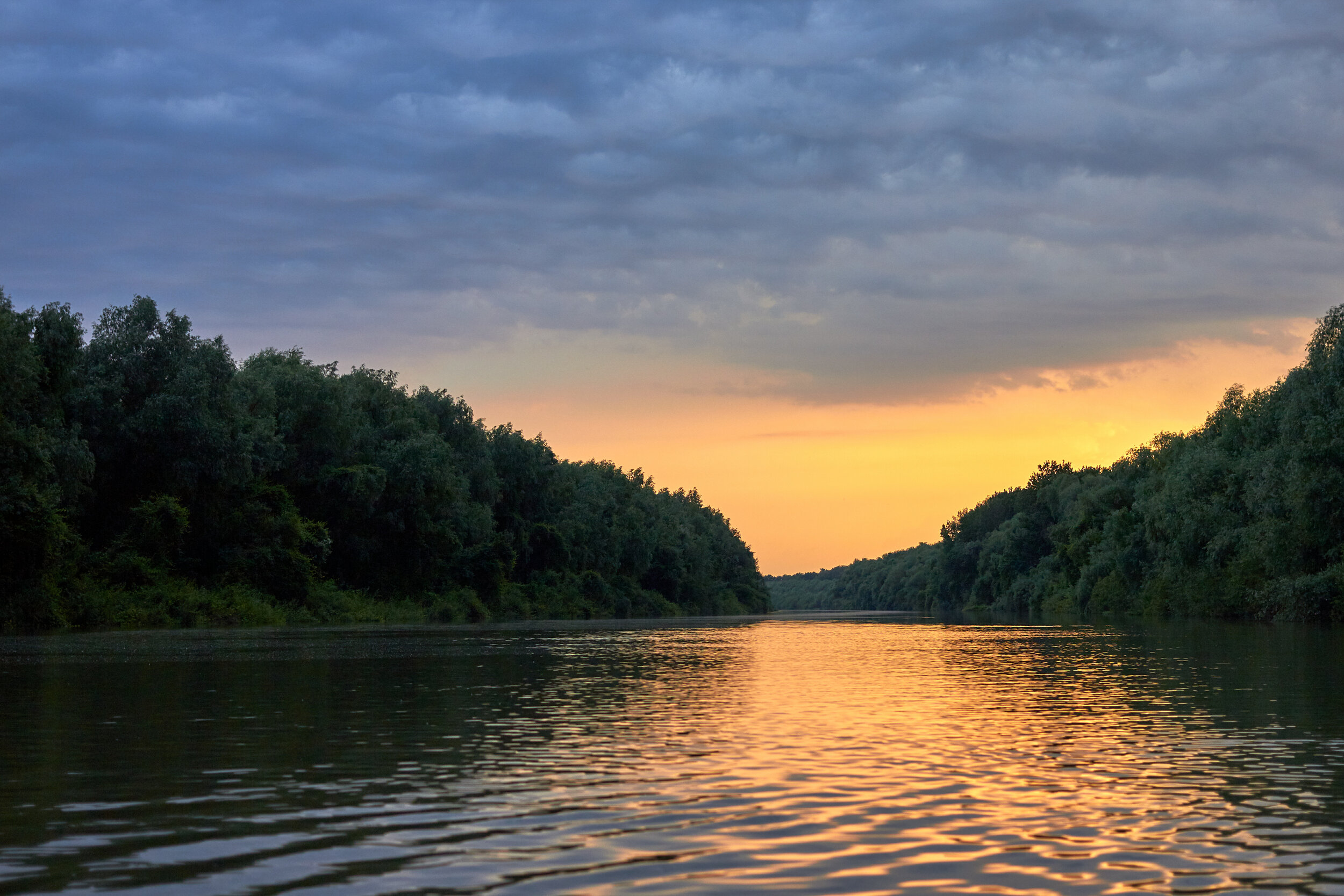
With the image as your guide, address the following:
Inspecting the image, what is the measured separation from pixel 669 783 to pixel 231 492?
71.3m

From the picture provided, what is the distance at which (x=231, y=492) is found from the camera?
262 ft

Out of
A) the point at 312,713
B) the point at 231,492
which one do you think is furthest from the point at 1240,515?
the point at 312,713

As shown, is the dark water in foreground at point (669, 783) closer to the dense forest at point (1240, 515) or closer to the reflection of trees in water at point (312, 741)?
the reflection of trees in water at point (312, 741)

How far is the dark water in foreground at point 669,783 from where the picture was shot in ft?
31.4

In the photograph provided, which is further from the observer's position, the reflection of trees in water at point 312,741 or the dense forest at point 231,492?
the dense forest at point 231,492

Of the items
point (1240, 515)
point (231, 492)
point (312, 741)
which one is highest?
point (231, 492)

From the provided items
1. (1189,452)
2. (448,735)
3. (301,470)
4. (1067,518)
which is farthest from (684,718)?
(1067,518)

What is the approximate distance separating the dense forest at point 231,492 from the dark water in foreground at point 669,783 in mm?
32195

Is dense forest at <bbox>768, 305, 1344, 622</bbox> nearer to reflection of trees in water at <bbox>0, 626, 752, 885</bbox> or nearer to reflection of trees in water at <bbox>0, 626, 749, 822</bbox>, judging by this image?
reflection of trees in water at <bbox>0, 626, 749, 822</bbox>

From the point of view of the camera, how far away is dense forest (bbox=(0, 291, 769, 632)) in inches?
2290

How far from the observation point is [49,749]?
16438mm

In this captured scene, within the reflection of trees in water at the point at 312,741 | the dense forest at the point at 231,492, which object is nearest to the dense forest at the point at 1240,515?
the reflection of trees in water at the point at 312,741

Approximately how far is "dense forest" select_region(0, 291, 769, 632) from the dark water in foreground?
106 feet

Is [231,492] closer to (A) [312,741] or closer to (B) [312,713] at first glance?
(B) [312,713]
